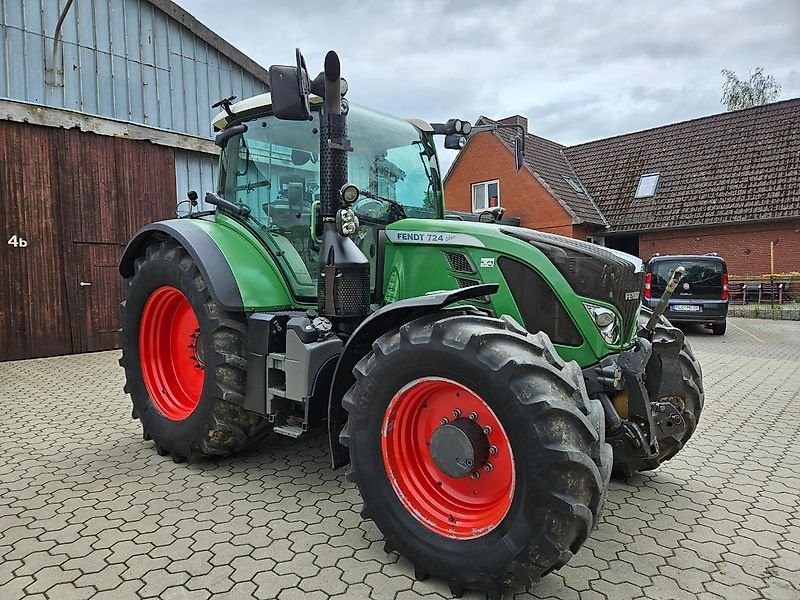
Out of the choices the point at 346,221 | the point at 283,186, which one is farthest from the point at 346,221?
the point at 283,186

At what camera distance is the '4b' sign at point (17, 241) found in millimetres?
7992

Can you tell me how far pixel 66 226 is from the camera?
8469mm

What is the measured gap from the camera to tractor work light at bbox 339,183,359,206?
327cm

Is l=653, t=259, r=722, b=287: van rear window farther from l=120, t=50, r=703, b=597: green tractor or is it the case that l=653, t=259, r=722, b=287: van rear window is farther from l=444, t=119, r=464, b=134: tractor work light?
l=120, t=50, r=703, b=597: green tractor

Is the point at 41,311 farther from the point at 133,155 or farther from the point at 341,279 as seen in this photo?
the point at 341,279

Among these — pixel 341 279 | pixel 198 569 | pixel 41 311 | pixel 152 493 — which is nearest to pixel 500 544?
pixel 198 569

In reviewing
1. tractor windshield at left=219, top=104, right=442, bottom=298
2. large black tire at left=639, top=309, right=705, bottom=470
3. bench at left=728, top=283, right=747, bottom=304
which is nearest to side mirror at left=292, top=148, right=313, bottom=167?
tractor windshield at left=219, top=104, right=442, bottom=298

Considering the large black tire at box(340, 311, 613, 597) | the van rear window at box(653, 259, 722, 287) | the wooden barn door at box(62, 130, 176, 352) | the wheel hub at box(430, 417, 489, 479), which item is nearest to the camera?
the large black tire at box(340, 311, 613, 597)

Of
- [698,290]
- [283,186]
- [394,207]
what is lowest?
[698,290]

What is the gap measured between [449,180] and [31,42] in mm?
16459

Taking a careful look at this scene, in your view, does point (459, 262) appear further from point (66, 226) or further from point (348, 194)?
point (66, 226)

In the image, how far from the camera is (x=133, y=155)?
9.06 metres

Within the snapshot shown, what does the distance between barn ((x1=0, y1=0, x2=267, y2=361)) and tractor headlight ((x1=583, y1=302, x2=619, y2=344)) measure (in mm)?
8018

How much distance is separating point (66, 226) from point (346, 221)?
6910 mm
